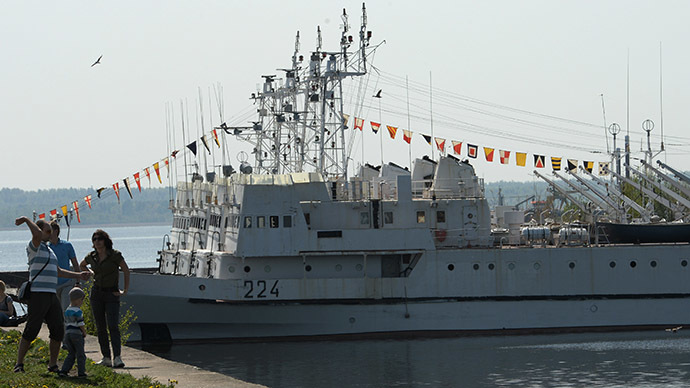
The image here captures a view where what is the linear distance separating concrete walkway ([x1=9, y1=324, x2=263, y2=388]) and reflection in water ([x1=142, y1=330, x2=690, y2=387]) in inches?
255

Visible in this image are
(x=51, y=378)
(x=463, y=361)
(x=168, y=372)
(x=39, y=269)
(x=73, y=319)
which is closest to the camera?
(x=51, y=378)

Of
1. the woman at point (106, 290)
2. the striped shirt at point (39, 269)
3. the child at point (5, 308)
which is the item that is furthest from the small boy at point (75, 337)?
the child at point (5, 308)

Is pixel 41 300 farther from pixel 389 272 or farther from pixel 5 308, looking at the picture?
pixel 389 272

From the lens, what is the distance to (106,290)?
46.5 ft

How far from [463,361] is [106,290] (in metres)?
12.5

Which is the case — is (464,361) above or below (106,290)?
below

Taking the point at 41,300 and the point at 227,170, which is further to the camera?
the point at 227,170

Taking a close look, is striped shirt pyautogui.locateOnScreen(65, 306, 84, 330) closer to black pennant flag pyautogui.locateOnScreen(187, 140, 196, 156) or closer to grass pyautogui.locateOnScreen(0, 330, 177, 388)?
grass pyautogui.locateOnScreen(0, 330, 177, 388)

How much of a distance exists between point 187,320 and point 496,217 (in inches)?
441

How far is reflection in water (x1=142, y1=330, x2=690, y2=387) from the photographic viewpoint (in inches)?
865

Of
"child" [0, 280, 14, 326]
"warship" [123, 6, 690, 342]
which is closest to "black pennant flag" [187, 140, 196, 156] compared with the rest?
"warship" [123, 6, 690, 342]

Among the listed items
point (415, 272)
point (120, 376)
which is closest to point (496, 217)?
point (415, 272)

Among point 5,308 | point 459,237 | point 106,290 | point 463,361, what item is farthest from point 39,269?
point 459,237

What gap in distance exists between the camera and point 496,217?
3306 centimetres
